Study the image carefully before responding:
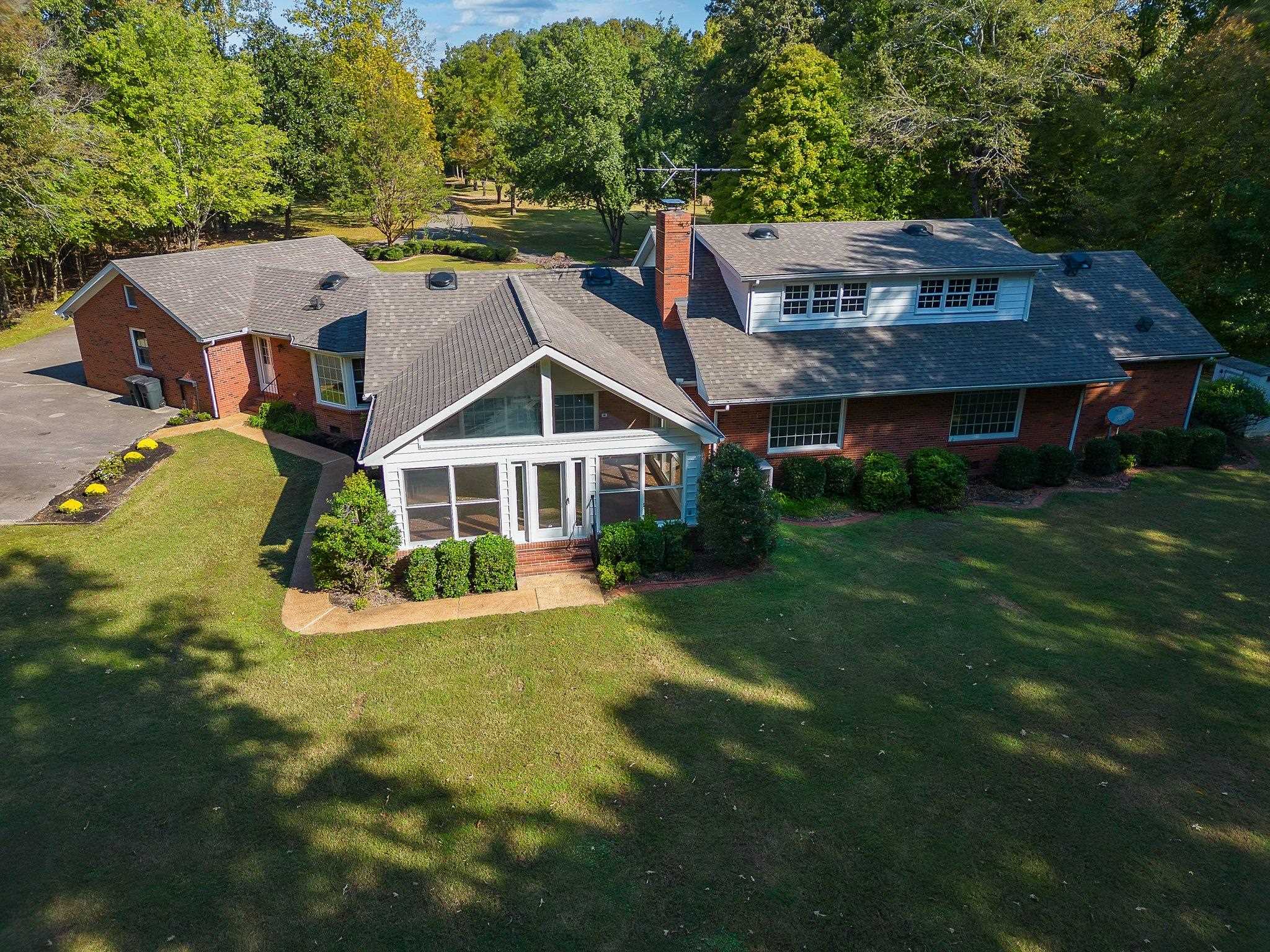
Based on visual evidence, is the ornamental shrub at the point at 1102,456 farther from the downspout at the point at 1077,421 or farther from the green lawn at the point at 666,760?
the green lawn at the point at 666,760

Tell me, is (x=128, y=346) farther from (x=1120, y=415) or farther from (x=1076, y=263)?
(x=1120, y=415)

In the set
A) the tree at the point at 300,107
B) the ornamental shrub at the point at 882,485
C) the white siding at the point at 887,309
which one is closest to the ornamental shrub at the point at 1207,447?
the white siding at the point at 887,309

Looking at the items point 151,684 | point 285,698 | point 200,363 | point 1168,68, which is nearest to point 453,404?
point 285,698

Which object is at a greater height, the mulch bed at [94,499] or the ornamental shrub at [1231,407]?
the ornamental shrub at [1231,407]

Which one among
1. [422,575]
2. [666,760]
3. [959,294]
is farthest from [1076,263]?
[422,575]

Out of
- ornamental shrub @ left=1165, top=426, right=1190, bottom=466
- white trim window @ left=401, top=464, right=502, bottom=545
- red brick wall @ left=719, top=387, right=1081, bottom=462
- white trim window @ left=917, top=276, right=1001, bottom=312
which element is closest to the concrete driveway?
white trim window @ left=401, top=464, right=502, bottom=545

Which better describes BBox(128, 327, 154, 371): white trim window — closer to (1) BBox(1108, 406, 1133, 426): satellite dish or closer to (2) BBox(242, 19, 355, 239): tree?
(2) BBox(242, 19, 355, 239): tree

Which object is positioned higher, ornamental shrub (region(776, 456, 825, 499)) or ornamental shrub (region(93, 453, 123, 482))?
ornamental shrub (region(776, 456, 825, 499))
